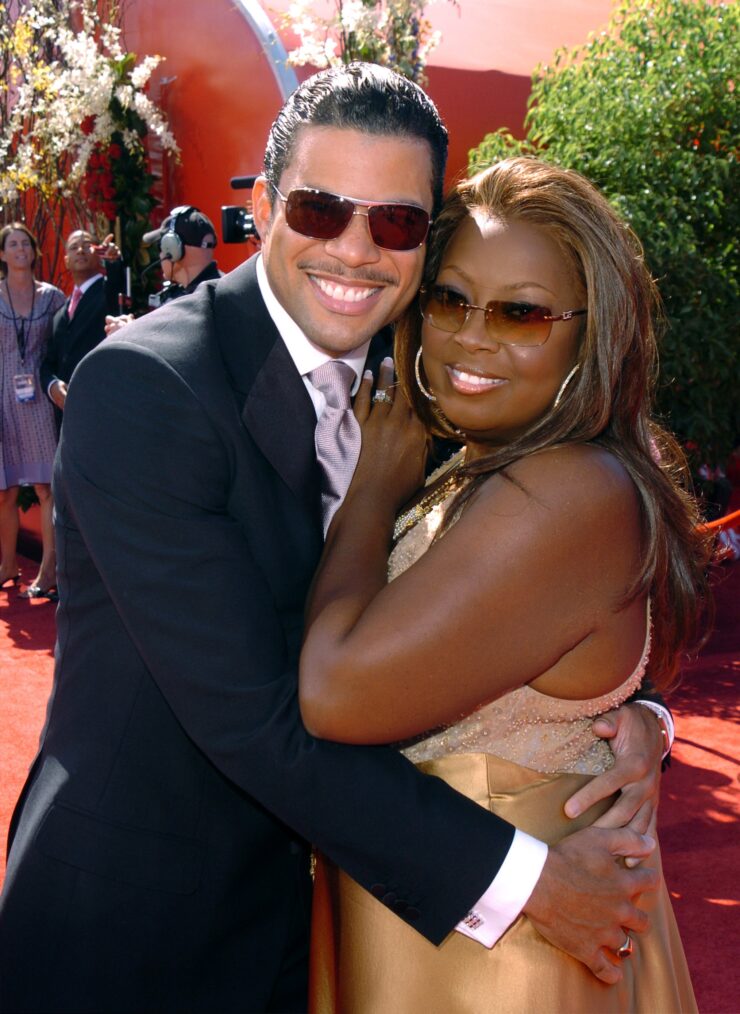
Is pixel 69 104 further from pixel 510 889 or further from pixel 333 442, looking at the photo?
pixel 510 889

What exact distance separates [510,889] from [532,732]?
0.28m

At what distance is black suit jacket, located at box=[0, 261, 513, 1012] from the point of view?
5.19 feet

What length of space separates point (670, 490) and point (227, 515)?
0.73 metres

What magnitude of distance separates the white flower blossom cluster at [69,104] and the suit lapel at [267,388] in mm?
7509

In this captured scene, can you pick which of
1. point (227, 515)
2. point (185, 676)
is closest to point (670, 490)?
point (227, 515)

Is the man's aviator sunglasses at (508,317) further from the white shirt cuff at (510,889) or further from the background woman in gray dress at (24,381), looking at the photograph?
the background woman in gray dress at (24,381)

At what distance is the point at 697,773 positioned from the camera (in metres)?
5.09

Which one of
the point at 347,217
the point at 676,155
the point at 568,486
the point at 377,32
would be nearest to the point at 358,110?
the point at 347,217

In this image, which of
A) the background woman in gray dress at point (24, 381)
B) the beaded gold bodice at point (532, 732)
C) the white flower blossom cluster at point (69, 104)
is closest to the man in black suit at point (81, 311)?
the background woman in gray dress at point (24, 381)

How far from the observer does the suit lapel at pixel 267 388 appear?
1.76 metres

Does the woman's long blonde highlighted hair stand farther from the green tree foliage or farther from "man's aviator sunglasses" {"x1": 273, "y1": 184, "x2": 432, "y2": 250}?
the green tree foliage

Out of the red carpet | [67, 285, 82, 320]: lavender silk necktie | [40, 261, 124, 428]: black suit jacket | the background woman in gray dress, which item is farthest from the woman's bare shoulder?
A: the background woman in gray dress

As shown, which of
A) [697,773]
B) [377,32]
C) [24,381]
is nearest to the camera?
[697,773]

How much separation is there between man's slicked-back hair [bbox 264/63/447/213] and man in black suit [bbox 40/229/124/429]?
19.1ft
